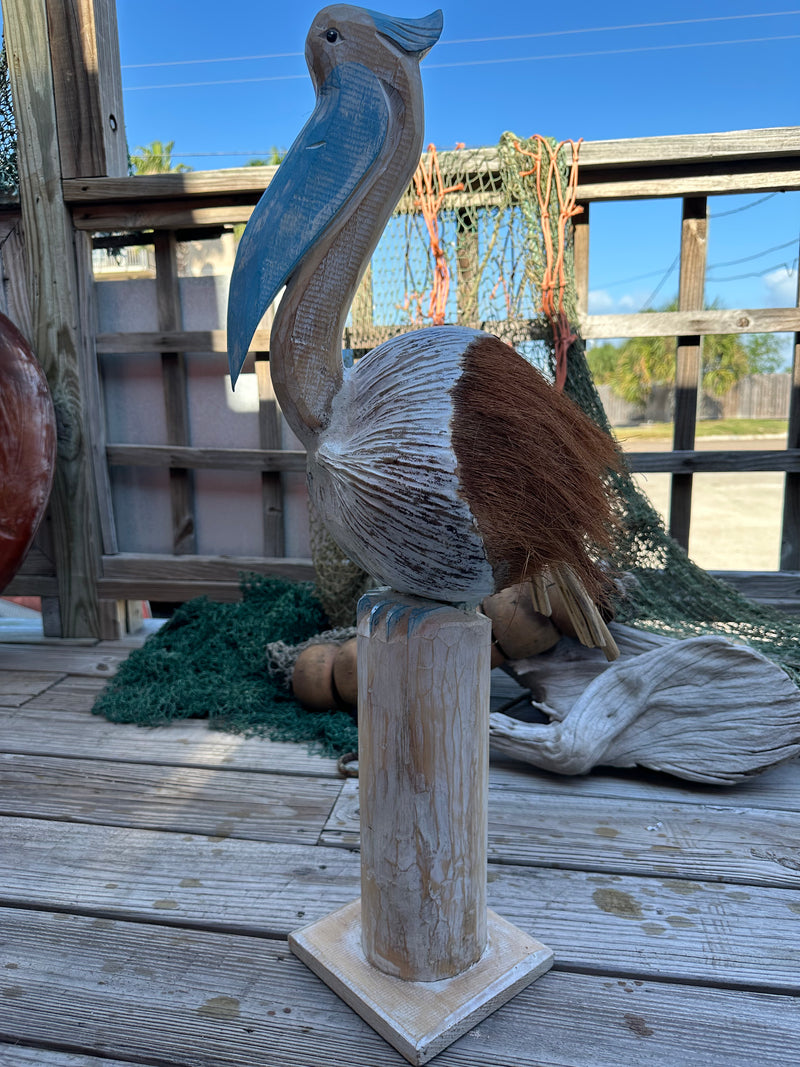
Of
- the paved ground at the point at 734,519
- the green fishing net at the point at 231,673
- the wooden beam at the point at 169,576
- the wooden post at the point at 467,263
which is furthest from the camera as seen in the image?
the paved ground at the point at 734,519

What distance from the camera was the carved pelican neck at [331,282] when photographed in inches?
40.3

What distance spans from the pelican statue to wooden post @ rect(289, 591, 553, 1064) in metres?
0.08

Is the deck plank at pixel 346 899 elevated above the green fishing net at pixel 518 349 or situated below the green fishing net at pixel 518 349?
below

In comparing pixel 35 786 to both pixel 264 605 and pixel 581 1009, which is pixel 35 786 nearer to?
pixel 264 605

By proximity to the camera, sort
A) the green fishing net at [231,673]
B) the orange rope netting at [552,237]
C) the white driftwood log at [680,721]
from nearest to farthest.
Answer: the white driftwood log at [680,721], the green fishing net at [231,673], the orange rope netting at [552,237]

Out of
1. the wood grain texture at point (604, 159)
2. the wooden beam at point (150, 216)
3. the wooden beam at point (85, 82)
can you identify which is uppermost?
the wooden beam at point (85, 82)

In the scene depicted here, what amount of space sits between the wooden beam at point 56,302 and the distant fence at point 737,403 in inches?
1182

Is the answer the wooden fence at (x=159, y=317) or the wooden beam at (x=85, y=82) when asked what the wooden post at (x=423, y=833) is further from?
the wooden beam at (x=85, y=82)

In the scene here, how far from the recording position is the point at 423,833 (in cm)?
107

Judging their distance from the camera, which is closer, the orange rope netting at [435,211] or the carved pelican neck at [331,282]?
the carved pelican neck at [331,282]

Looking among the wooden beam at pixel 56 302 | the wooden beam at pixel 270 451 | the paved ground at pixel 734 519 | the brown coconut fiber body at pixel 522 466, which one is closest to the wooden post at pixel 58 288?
the wooden beam at pixel 56 302

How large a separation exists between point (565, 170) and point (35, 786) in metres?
2.29

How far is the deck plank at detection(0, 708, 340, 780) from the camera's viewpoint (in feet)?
6.13

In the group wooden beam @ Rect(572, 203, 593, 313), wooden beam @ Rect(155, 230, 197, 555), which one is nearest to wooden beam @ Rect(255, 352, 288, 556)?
wooden beam @ Rect(155, 230, 197, 555)
